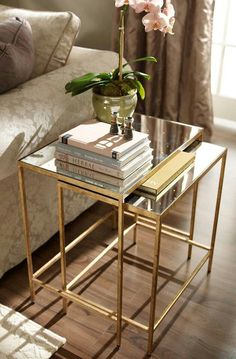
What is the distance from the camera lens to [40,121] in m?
1.72

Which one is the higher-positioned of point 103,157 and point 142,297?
point 103,157

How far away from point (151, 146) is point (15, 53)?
61 centimetres

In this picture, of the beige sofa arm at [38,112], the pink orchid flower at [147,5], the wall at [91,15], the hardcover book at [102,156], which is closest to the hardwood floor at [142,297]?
the beige sofa arm at [38,112]

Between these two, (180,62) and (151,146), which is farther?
(180,62)

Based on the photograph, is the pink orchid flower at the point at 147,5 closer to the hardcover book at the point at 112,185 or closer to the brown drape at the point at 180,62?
the hardcover book at the point at 112,185

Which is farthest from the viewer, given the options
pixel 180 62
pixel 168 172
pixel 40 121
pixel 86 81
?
pixel 180 62

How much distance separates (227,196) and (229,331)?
0.85 metres

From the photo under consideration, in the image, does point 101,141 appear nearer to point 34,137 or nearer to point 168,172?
point 168,172

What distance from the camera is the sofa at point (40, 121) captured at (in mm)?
1655

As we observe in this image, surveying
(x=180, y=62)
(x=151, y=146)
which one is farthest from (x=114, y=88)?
(x=180, y=62)

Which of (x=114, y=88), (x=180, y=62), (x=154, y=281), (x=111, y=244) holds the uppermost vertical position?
(x=114, y=88)

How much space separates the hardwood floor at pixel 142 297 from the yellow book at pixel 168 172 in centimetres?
52

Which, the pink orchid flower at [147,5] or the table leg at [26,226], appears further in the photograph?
the table leg at [26,226]

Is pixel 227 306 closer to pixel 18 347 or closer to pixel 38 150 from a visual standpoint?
pixel 18 347
